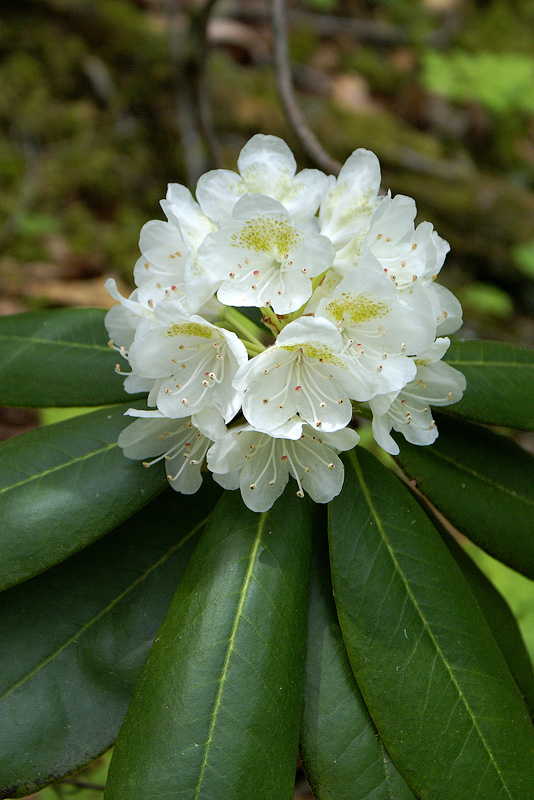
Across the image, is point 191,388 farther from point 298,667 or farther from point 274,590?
point 298,667

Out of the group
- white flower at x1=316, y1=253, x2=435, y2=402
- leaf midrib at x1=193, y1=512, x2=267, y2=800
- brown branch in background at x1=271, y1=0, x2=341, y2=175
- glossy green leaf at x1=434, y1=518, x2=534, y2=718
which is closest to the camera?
leaf midrib at x1=193, y1=512, x2=267, y2=800

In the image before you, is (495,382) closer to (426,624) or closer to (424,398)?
(424,398)

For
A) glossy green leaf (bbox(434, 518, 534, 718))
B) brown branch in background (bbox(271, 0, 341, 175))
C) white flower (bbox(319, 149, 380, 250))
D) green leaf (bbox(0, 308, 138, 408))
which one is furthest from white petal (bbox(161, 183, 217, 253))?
glossy green leaf (bbox(434, 518, 534, 718))

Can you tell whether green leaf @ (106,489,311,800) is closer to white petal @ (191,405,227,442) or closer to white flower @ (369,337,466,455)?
white petal @ (191,405,227,442)

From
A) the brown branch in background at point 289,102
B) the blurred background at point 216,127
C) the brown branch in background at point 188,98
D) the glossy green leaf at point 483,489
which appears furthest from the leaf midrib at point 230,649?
the brown branch in background at point 188,98

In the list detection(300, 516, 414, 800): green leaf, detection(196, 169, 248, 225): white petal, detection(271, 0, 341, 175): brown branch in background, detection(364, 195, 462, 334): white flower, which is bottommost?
detection(300, 516, 414, 800): green leaf

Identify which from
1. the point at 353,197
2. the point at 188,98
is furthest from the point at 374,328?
the point at 188,98

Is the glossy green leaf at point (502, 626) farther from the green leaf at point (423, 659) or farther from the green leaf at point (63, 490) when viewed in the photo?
the green leaf at point (63, 490)
